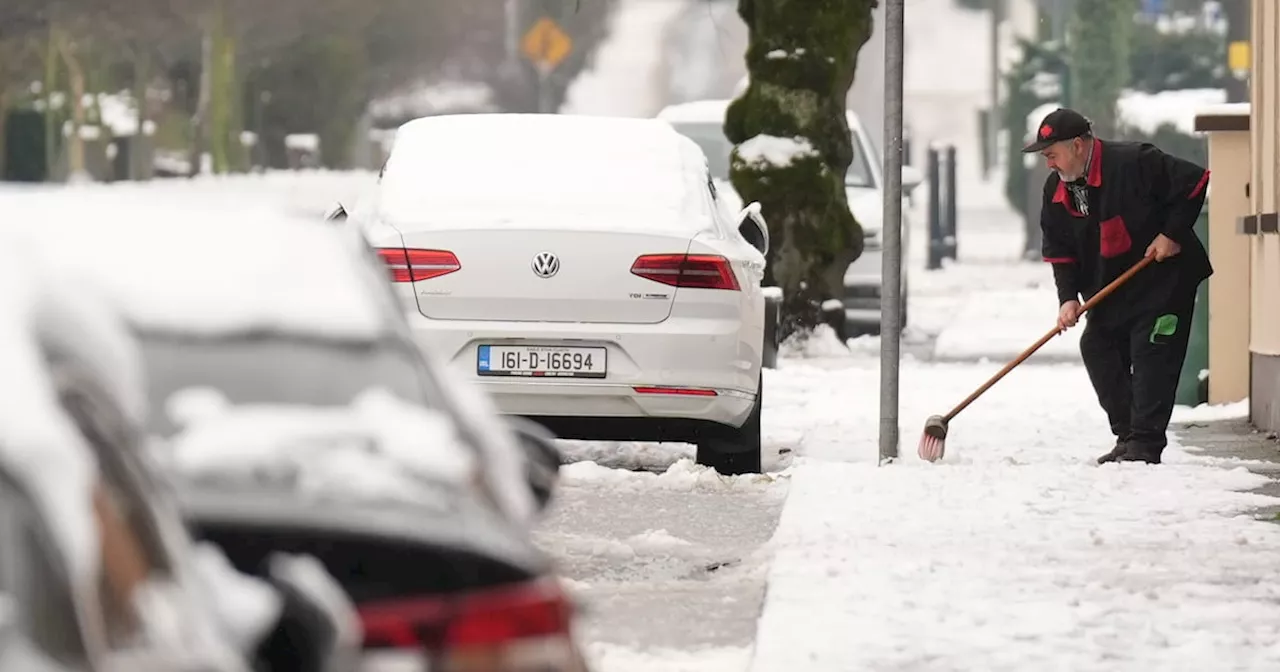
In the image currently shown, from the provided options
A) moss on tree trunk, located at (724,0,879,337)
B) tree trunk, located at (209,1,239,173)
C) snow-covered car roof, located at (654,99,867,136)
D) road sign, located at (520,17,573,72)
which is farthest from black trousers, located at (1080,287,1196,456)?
tree trunk, located at (209,1,239,173)

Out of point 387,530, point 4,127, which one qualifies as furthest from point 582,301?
point 4,127

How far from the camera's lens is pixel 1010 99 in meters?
39.8

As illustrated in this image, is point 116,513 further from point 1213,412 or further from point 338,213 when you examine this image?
point 1213,412

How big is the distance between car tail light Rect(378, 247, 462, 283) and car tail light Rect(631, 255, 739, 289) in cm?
64

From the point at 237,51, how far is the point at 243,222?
57.9m

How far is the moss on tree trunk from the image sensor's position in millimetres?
17984

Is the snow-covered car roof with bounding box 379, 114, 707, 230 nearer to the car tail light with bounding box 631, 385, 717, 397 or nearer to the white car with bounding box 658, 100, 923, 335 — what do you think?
the car tail light with bounding box 631, 385, 717, 397

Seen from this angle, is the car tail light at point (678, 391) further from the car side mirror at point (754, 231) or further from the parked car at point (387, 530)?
the parked car at point (387, 530)

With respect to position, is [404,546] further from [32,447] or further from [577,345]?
[577,345]

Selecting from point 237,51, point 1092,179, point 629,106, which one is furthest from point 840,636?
point 629,106

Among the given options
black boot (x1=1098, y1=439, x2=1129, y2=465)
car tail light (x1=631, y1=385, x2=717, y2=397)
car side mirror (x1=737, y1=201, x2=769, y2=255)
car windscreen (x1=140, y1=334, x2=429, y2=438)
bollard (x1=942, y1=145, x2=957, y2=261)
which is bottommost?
bollard (x1=942, y1=145, x2=957, y2=261)

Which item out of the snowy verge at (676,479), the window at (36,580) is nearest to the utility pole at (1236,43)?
the snowy verge at (676,479)

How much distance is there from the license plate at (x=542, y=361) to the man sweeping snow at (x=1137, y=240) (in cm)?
184

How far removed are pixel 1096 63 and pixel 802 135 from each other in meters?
19.6
